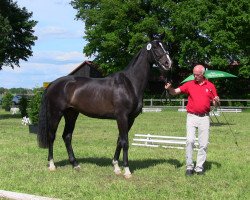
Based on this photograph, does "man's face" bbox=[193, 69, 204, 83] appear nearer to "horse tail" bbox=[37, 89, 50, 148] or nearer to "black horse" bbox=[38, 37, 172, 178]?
"black horse" bbox=[38, 37, 172, 178]

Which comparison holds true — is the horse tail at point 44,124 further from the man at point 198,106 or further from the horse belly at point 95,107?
the man at point 198,106

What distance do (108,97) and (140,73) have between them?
83 cm

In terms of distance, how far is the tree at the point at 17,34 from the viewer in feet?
113

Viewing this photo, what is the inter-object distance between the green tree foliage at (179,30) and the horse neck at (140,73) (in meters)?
36.0

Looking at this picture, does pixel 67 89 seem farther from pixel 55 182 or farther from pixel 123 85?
pixel 55 182

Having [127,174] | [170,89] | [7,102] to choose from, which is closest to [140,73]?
[170,89]

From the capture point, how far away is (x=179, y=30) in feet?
156

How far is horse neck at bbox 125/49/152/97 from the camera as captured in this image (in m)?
9.67

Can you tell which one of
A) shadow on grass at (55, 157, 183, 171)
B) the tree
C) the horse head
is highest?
the tree

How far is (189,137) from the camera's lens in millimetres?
9492

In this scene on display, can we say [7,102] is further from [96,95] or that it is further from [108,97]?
[108,97]

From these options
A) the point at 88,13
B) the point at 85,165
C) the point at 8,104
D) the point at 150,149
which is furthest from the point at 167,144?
the point at 88,13

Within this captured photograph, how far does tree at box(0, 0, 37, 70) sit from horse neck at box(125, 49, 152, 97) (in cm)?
2527

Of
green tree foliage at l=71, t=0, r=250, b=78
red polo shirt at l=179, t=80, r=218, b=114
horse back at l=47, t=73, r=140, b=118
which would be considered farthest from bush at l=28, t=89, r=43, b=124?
green tree foliage at l=71, t=0, r=250, b=78
